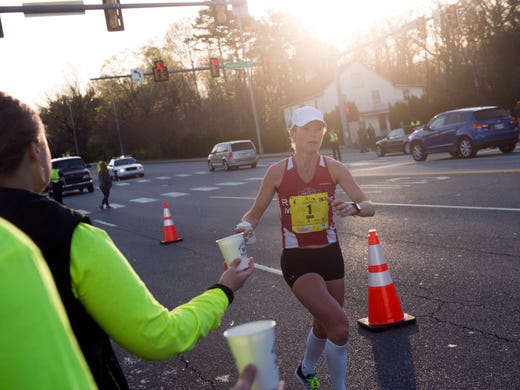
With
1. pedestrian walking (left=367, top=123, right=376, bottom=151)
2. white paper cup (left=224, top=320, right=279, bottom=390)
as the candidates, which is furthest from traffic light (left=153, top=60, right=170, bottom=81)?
white paper cup (left=224, top=320, right=279, bottom=390)

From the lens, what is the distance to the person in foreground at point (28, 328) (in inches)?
40.4

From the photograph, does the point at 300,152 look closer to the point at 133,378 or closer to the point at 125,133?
the point at 133,378

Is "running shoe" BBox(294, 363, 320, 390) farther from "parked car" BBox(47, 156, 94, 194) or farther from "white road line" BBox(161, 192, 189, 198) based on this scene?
"parked car" BBox(47, 156, 94, 194)

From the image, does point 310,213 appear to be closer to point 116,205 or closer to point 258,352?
point 258,352

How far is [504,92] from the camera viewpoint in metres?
37.7

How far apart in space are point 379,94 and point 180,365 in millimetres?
64113

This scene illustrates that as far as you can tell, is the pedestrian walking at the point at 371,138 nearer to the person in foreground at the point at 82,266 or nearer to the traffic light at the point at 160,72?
the traffic light at the point at 160,72

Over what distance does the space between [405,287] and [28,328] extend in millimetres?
5656

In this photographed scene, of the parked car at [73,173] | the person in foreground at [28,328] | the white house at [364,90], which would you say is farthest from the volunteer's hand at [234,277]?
the white house at [364,90]

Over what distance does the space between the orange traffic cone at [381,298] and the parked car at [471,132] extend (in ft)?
57.3

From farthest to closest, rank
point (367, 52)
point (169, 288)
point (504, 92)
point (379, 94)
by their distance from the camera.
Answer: point (367, 52) → point (379, 94) → point (504, 92) → point (169, 288)

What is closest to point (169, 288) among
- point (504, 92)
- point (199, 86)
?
point (504, 92)

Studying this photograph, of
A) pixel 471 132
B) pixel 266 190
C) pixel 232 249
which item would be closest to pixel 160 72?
pixel 471 132

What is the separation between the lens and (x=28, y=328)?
1033mm
